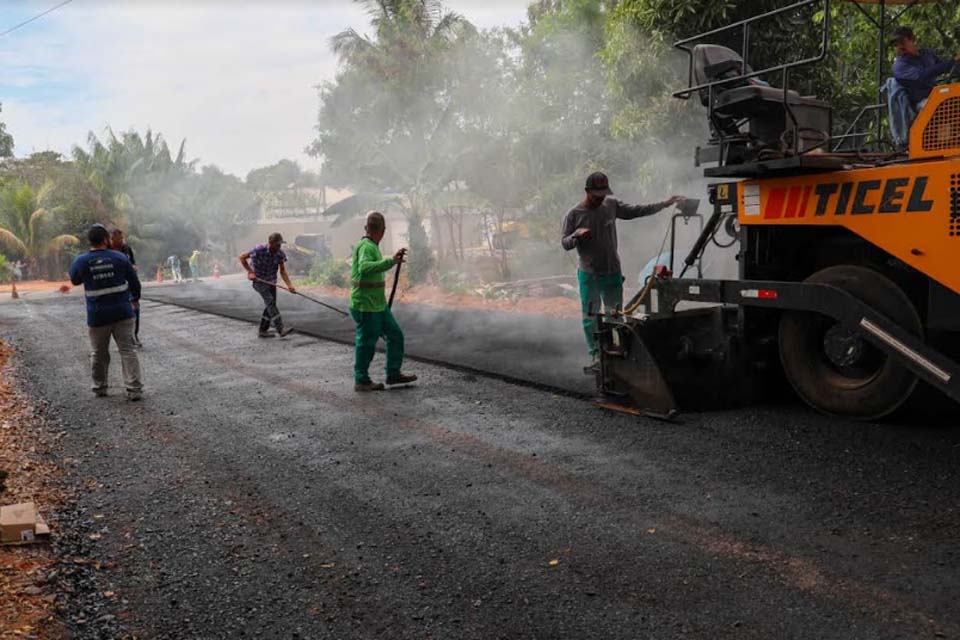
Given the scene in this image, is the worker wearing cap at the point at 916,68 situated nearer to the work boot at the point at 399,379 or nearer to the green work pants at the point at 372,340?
the green work pants at the point at 372,340

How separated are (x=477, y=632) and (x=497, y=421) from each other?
2934 millimetres

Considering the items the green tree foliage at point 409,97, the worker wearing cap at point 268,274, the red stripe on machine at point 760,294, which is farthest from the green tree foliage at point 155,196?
the red stripe on machine at point 760,294

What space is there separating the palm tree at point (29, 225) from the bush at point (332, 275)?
1393 cm

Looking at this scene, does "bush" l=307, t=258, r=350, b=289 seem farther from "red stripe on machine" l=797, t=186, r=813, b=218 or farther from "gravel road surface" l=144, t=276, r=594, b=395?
"red stripe on machine" l=797, t=186, r=813, b=218

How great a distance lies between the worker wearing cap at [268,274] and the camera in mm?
11055

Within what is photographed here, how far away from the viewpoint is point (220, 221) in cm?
3856

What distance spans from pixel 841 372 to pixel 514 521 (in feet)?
8.83

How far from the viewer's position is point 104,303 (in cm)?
726

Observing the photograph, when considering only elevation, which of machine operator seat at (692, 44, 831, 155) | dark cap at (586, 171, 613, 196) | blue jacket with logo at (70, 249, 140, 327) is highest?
machine operator seat at (692, 44, 831, 155)

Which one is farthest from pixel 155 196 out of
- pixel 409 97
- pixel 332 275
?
pixel 409 97

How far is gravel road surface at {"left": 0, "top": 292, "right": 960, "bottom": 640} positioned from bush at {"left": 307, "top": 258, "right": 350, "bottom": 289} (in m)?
15.6

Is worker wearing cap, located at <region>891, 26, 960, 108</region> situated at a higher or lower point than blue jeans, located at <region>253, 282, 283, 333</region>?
higher

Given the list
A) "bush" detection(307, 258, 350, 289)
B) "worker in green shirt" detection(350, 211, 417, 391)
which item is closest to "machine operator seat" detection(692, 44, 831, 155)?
"worker in green shirt" detection(350, 211, 417, 391)

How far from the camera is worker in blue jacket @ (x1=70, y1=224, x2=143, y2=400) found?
7.21 metres
